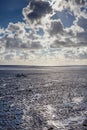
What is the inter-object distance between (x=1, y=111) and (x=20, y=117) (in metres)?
6.50

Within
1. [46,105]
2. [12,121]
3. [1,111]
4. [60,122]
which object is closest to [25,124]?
[12,121]

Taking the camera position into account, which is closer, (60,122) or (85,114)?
(60,122)

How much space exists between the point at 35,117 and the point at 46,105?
39.7ft

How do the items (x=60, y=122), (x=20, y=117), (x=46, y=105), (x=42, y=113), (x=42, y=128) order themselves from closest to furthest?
(x=42, y=128)
(x=60, y=122)
(x=20, y=117)
(x=42, y=113)
(x=46, y=105)

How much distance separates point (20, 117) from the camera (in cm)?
4219

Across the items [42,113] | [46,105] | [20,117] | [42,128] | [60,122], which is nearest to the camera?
[42,128]

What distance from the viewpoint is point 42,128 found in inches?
1395

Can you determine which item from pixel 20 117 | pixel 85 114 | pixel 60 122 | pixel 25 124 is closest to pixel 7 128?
pixel 25 124

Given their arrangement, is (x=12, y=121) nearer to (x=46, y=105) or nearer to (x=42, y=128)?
(x=42, y=128)

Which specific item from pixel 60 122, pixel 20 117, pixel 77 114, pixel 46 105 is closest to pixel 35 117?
pixel 20 117

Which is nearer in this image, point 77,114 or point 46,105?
point 77,114

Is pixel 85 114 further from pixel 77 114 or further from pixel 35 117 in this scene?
pixel 35 117

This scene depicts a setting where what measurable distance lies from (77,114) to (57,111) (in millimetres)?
4827

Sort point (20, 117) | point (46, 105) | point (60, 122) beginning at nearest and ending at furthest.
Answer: point (60, 122) → point (20, 117) → point (46, 105)
